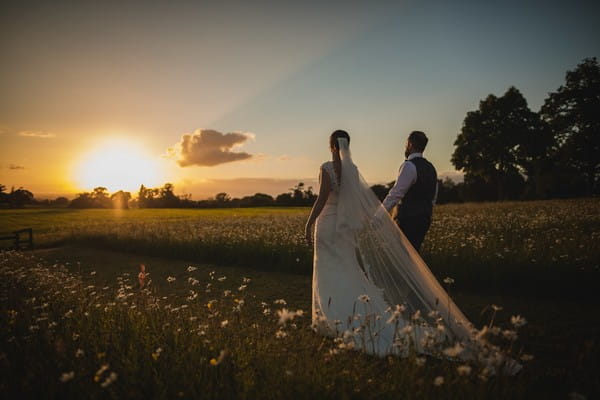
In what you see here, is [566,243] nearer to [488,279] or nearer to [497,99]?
[488,279]

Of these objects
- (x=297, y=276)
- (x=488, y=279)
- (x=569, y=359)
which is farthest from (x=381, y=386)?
(x=297, y=276)

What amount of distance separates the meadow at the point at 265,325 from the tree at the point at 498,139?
3129cm

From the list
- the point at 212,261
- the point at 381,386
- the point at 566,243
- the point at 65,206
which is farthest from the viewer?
the point at 65,206

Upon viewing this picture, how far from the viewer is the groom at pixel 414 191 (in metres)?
5.34

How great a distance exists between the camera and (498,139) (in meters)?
40.2

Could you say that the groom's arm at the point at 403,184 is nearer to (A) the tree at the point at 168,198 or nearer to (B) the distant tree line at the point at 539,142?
(B) the distant tree line at the point at 539,142

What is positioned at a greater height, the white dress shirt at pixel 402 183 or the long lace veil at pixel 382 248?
the white dress shirt at pixel 402 183

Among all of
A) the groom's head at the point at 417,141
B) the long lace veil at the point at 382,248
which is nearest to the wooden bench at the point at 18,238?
the long lace veil at the point at 382,248

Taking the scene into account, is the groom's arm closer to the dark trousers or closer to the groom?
the groom

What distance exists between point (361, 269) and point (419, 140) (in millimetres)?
2391

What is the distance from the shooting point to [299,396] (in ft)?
8.63

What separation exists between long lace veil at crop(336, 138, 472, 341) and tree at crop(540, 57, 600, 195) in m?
41.0

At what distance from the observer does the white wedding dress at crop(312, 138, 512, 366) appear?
4605mm

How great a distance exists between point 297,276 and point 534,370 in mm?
6505
